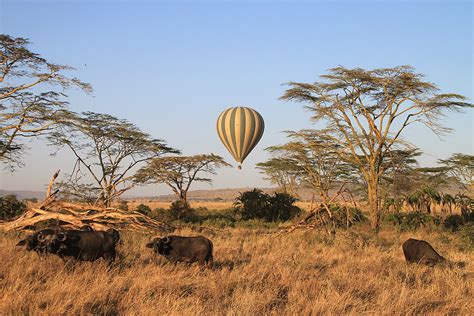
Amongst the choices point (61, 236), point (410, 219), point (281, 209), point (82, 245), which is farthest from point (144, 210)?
point (61, 236)

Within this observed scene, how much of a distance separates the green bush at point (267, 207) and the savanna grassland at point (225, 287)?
17793 mm

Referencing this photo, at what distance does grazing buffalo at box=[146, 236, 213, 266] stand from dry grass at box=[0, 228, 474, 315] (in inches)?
9.5

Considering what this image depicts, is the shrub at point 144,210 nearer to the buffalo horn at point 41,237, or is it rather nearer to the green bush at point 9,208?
the green bush at point 9,208

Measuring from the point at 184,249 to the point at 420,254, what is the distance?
549 centimetres

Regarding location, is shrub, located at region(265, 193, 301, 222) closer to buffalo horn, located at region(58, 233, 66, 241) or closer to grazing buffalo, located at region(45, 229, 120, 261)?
grazing buffalo, located at region(45, 229, 120, 261)

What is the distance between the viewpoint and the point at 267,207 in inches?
1123

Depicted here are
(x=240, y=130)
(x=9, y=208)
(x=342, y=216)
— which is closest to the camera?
(x=342, y=216)

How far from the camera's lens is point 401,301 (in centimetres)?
608

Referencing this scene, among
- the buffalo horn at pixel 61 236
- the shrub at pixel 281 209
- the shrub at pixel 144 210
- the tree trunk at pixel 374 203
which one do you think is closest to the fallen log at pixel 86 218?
the buffalo horn at pixel 61 236

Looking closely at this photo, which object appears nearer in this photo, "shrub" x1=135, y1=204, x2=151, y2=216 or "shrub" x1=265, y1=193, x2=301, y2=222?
"shrub" x1=135, y1=204, x2=151, y2=216

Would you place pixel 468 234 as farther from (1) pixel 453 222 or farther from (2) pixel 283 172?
(2) pixel 283 172

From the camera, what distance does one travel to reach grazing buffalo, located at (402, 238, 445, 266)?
9.95 m

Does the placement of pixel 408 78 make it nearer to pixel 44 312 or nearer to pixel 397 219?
pixel 397 219

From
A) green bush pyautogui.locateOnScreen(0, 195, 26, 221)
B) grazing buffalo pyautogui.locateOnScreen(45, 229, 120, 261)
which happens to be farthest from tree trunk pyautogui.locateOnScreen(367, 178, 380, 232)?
green bush pyautogui.locateOnScreen(0, 195, 26, 221)
